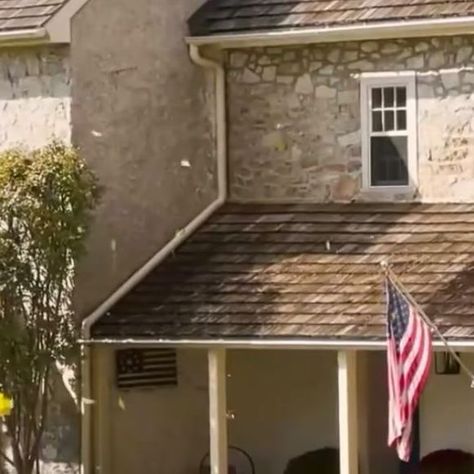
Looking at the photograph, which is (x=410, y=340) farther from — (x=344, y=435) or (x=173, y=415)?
(x=173, y=415)

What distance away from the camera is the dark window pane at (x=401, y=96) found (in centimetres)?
2005

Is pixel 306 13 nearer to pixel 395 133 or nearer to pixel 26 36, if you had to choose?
pixel 395 133

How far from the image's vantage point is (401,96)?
20094 millimetres

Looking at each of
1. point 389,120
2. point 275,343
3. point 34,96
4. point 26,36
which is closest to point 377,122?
point 389,120

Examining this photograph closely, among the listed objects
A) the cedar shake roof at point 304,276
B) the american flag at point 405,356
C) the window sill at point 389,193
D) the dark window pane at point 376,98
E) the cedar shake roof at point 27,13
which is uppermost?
the cedar shake roof at point 27,13

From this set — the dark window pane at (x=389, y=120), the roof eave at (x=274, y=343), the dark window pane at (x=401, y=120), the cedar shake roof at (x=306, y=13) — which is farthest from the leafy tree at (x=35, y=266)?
the dark window pane at (x=401, y=120)

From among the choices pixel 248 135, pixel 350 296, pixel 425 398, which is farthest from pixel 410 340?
pixel 248 135

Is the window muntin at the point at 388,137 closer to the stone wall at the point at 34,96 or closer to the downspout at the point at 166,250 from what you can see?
the downspout at the point at 166,250

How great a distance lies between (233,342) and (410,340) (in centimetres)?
230

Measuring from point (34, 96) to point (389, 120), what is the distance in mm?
3801

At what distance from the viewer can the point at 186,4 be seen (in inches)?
822

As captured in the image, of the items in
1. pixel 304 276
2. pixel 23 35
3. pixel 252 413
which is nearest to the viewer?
pixel 304 276

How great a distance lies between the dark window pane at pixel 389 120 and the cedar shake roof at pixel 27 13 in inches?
145

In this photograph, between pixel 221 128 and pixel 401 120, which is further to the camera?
pixel 221 128
